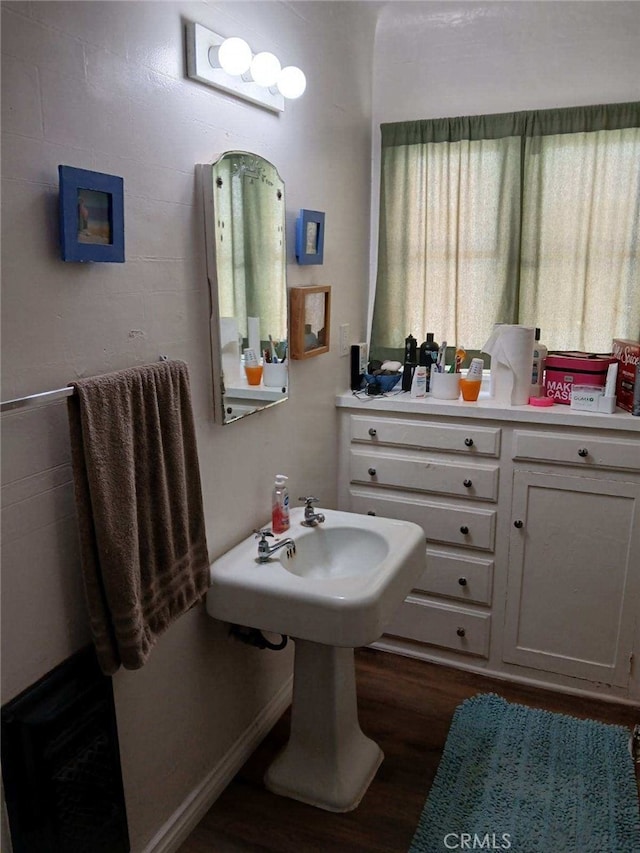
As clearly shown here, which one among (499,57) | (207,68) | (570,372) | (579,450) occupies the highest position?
(499,57)

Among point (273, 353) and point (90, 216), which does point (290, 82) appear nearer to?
point (273, 353)

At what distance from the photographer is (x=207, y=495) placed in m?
1.87

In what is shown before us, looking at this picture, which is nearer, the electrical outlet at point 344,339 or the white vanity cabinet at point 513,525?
the white vanity cabinet at point 513,525

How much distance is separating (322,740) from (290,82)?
1.88 m

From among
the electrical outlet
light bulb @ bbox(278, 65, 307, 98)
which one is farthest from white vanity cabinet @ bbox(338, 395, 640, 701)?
light bulb @ bbox(278, 65, 307, 98)

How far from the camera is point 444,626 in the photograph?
2.64 m

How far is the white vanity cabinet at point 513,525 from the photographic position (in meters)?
2.33

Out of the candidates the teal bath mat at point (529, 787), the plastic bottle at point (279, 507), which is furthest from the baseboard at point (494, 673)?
the plastic bottle at point (279, 507)

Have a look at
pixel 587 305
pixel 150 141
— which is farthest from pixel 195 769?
pixel 587 305

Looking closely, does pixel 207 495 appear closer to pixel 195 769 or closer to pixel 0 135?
pixel 195 769

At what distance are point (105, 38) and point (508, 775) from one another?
2198 mm

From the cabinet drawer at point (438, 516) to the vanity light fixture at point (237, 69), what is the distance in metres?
1.44

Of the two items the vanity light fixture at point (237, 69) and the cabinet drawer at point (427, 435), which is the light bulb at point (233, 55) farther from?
the cabinet drawer at point (427, 435)

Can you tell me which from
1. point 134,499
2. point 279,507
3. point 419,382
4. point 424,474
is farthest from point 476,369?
point 134,499
